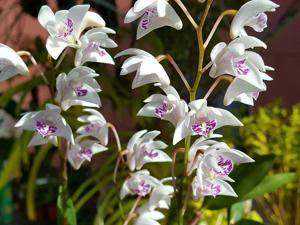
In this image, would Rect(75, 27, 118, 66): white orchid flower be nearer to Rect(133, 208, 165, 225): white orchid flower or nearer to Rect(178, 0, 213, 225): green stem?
Rect(178, 0, 213, 225): green stem

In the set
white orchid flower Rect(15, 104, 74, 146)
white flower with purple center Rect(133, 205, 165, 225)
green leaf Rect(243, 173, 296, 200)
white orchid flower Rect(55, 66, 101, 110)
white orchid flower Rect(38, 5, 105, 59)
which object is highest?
white orchid flower Rect(38, 5, 105, 59)

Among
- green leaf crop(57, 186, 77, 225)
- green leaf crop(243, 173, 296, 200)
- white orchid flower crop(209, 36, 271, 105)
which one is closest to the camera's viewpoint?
white orchid flower crop(209, 36, 271, 105)

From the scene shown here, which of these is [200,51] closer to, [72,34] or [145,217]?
[72,34]

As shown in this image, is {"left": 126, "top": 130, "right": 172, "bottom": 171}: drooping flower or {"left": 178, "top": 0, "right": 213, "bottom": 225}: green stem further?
{"left": 126, "top": 130, "right": 172, "bottom": 171}: drooping flower

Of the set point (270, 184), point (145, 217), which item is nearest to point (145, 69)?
point (145, 217)

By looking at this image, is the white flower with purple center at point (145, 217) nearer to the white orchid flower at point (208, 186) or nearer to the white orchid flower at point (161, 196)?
the white orchid flower at point (161, 196)

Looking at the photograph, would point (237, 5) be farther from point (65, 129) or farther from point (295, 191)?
point (65, 129)

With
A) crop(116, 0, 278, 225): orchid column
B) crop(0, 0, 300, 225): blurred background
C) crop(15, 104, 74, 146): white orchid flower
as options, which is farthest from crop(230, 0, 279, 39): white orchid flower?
crop(0, 0, 300, 225): blurred background

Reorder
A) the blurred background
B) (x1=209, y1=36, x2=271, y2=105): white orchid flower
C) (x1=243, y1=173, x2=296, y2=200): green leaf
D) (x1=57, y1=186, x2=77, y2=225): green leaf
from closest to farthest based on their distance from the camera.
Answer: (x1=209, y1=36, x2=271, y2=105): white orchid flower, (x1=57, y1=186, x2=77, y2=225): green leaf, (x1=243, y1=173, x2=296, y2=200): green leaf, the blurred background
